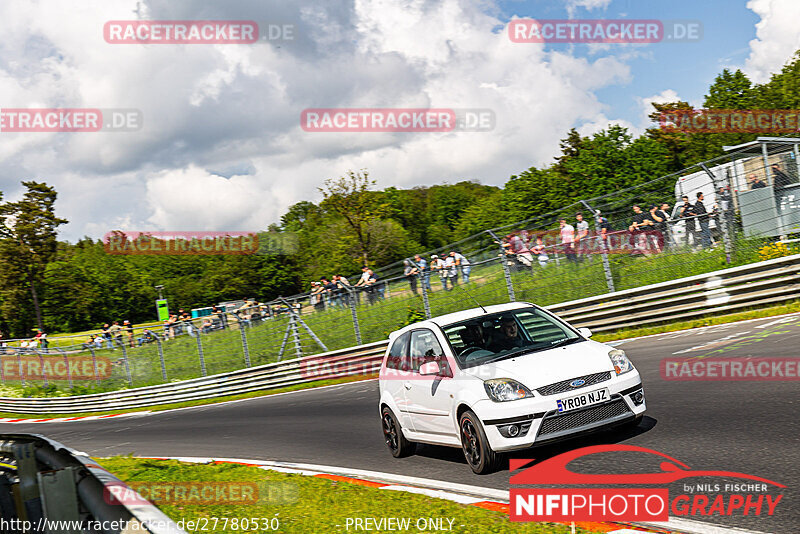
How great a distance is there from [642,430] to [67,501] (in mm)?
5516

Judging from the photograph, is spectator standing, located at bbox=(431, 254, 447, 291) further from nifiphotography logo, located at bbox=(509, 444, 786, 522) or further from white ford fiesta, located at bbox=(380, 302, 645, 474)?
nifiphotography logo, located at bbox=(509, 444, 786, 522)

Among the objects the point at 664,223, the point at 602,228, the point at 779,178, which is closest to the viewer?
the point at 779,178

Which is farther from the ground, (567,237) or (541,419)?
(567,237)

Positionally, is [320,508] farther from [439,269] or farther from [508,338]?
[439,269]

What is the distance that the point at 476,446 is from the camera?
23.7 feet

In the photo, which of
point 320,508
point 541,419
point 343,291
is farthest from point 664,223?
point 320,508

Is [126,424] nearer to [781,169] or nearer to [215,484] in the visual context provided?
[215,484]

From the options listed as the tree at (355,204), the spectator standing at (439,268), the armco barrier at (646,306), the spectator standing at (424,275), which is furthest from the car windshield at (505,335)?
the tree at (355,204)

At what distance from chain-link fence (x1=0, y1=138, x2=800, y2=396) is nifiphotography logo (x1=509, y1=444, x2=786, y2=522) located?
8.57 meters

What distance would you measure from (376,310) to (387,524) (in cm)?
1432

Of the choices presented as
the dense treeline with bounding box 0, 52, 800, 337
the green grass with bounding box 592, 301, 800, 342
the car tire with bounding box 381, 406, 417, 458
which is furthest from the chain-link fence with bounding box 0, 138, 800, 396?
the dense treeline with bounding box 0, 52, 800, 337

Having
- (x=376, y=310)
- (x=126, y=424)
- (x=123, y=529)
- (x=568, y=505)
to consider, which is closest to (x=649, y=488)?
(x=568, y=505)

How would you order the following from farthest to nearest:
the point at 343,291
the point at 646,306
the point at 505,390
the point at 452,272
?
the point at 343,291 → the point at 452,272 → the point at 646,306 → the point at 505,390

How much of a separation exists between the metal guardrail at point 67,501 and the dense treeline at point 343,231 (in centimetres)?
5102
